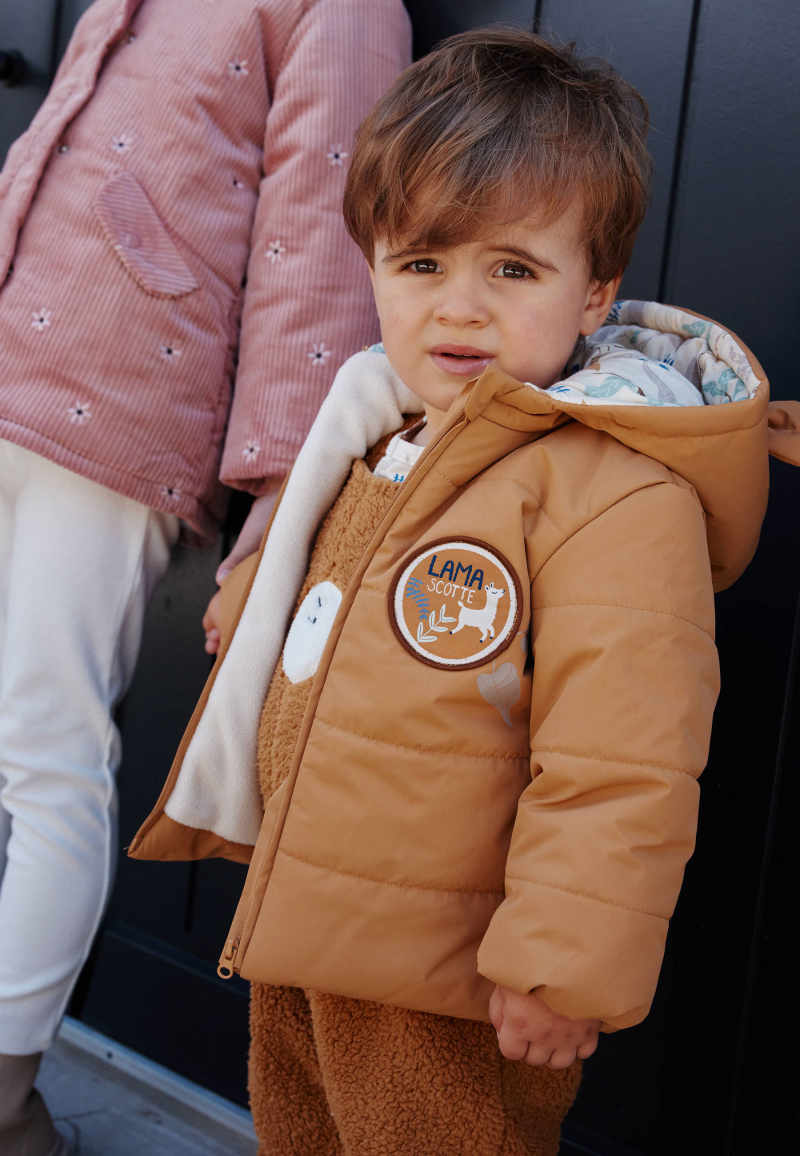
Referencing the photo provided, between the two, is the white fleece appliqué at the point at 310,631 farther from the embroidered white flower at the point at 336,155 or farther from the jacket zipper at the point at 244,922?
the embroidered white flower at the point at 336,155

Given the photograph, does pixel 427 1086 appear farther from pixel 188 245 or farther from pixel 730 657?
pixel 188 245

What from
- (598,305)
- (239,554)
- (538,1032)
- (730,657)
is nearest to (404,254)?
(598,305)

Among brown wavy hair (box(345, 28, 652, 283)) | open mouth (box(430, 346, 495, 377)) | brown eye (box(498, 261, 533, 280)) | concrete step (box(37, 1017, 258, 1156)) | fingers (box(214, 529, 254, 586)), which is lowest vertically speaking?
concrete step (box(37, 1017, 258, 1156))

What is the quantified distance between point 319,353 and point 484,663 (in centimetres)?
61

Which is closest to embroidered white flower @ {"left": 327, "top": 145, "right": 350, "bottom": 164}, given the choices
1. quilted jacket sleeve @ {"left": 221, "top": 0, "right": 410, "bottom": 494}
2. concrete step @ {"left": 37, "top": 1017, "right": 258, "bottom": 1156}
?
quilted jacket sleeve @ {"left": 221, "top": 0, "right": 410, "bottom": 494}

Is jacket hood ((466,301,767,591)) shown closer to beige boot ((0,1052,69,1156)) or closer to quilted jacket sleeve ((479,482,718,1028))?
quilted jacket sleeve ((479,482,718,1028))

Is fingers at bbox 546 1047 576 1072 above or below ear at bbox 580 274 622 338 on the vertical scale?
below

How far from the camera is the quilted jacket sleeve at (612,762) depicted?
791mm

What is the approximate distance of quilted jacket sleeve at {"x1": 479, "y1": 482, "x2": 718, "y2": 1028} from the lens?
2.59 feet

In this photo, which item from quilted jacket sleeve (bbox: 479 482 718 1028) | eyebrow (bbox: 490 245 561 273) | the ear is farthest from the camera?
the ear

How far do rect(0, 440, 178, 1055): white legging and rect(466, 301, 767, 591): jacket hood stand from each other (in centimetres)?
65

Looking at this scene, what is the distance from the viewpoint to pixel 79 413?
127cm

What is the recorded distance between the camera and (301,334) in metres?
1.33

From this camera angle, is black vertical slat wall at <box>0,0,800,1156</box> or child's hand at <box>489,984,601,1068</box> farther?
black vertical slat wall at <box>0,0,800,1156</box>
